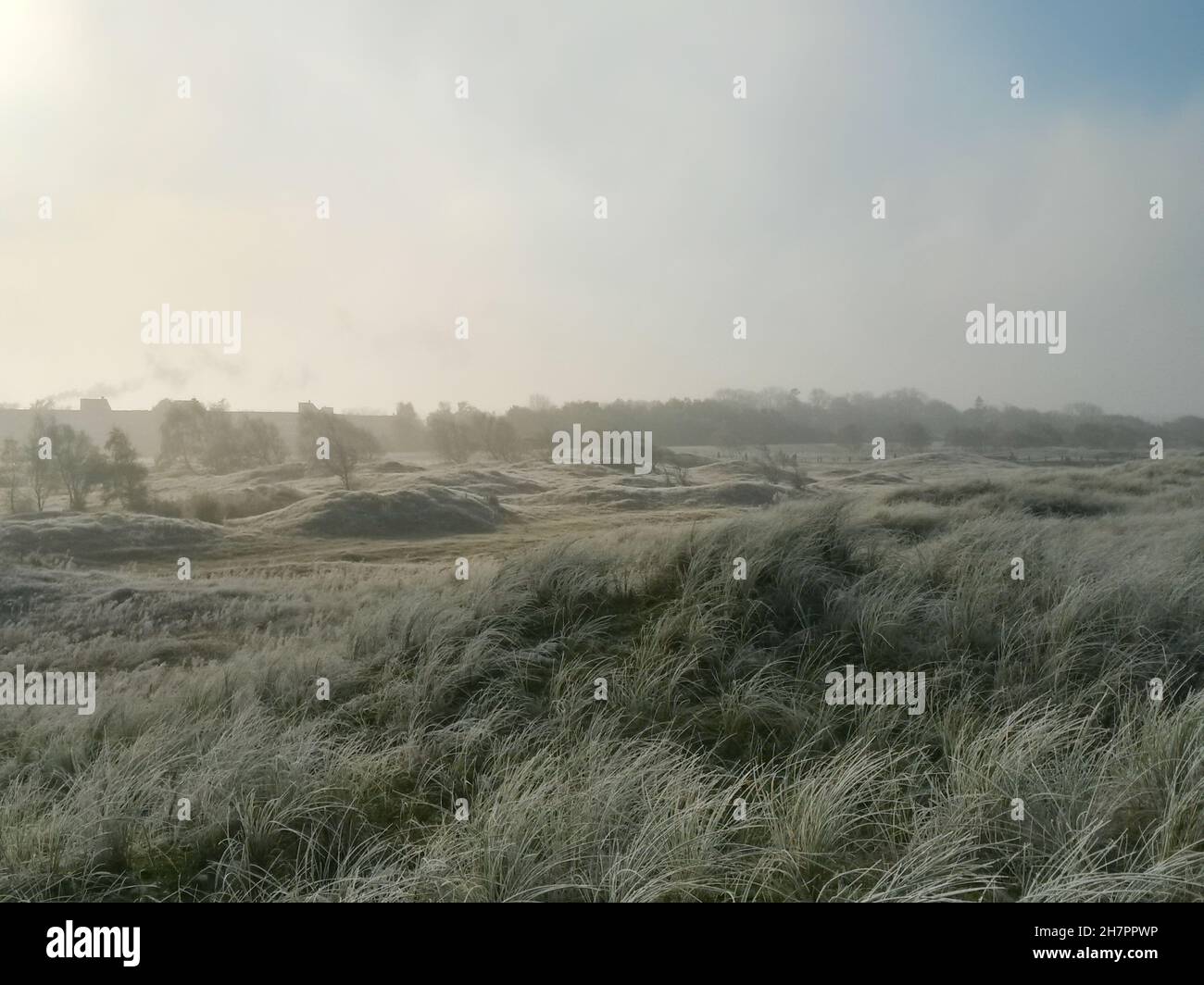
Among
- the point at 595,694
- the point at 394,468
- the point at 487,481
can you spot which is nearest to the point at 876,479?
the point at 487,481

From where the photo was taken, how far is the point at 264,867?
3.05 m

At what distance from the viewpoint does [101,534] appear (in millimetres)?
5070

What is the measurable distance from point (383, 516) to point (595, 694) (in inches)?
98.9

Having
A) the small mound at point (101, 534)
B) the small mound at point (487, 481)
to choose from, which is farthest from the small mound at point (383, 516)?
the small mound at point (101, 534)

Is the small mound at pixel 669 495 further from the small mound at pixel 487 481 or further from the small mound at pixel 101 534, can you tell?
the small mound at pixel 101 534

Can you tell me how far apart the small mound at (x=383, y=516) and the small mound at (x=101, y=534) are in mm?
432

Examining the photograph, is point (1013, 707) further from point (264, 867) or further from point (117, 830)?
point (117, 830)

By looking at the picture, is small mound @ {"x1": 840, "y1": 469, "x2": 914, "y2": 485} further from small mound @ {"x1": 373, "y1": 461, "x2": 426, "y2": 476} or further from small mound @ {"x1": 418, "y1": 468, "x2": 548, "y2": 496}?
small mound @ {"x1": 373, "y1": 461, "x2": 426, "y2": 476}

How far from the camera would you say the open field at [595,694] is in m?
2.95

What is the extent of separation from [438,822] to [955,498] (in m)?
5.53

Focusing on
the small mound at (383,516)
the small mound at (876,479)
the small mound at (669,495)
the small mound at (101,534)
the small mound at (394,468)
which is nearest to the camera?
the small mound at (101,534)

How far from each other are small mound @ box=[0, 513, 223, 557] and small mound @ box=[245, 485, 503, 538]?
1.42ft

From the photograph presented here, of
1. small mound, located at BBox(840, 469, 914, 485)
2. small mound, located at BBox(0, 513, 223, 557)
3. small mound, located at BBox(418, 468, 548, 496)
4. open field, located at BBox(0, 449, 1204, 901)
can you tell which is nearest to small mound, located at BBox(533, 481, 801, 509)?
open field, located at BBox(0, 449, 1204, 901)

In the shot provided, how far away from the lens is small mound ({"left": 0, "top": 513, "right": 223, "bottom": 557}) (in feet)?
16.3
